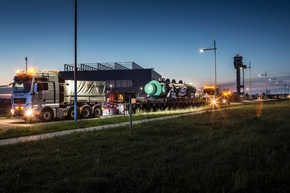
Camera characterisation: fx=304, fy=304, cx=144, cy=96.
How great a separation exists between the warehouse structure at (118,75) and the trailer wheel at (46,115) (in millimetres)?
55949

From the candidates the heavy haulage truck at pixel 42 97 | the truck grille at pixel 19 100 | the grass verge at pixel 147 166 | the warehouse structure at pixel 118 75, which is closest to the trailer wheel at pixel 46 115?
A: the heavy haulage truck at pixel 42 97

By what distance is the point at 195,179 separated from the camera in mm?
5613

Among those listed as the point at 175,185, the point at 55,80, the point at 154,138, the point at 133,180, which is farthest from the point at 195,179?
the point at 55,80

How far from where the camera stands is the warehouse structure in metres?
78.1

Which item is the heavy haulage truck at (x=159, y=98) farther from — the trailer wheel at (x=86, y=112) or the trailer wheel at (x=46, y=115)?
the trailer wheel at (x=46, y=115)

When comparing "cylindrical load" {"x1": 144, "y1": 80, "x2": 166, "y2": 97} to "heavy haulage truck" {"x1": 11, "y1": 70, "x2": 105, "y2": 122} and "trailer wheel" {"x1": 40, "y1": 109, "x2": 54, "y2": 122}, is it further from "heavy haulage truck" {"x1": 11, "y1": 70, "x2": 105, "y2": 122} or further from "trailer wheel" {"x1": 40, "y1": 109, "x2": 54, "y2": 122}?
A: "trailer wheel" {"x1": 40, "y1": 109, "x2": 54, "y2": 122}

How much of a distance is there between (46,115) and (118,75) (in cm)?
6076

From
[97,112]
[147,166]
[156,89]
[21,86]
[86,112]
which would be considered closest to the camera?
[147,166]

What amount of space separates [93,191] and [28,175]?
1.87m

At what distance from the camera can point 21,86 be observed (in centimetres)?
1928

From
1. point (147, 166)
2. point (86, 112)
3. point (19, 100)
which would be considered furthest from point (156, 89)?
point (147, 166)

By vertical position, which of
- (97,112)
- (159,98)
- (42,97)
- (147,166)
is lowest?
(147,166)

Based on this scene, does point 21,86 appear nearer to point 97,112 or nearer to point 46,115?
point 46,115

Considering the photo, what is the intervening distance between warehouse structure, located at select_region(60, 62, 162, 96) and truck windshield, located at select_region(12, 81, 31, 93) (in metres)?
56.7
